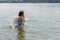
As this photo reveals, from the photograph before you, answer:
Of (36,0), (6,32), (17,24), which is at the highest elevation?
(17,24)

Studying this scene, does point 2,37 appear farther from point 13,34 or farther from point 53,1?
point 53,1

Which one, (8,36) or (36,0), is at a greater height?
(8,36)

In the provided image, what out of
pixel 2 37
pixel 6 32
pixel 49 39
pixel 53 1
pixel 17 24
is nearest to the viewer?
pixel 17 24

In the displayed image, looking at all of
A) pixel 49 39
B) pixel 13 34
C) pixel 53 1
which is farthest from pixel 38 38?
pixel 53 1

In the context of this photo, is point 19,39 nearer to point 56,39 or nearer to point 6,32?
point 56,39

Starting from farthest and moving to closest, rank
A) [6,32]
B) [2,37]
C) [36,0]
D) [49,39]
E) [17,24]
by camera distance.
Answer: [36,0] → [6,32] → [2,37] → [49,39] → [17,24]

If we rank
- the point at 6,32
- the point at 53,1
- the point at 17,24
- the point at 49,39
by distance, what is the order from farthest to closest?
the point at 53,1 < the point at 6,32 < the point at 49,39 < the point at 17,24

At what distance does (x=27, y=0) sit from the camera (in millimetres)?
93688

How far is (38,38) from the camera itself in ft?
43.6

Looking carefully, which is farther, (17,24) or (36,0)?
(36,0)

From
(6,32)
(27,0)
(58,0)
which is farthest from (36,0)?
(6,32)

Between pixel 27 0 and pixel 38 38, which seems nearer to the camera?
pixel 38 38

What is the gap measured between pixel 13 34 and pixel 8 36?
322mm

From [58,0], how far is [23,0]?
12226 mm
